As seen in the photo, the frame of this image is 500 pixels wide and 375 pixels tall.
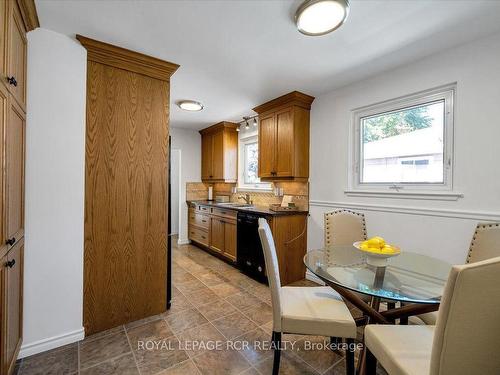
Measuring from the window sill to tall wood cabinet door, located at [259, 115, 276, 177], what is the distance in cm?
113

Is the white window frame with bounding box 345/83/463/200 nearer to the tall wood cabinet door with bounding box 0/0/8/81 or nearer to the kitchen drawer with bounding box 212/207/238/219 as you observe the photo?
the kitchen drawer with bounding box 212/207/238/219

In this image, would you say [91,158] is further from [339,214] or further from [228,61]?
[339,214]

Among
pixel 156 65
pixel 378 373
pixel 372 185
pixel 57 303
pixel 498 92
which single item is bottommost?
pixel 378 373

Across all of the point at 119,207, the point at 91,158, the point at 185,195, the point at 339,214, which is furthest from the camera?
the point at 185,195

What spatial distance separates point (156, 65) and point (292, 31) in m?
1.28

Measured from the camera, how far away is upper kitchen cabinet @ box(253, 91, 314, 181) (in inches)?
124

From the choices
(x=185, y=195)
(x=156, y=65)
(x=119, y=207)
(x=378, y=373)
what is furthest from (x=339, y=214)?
(x=185, y=195)

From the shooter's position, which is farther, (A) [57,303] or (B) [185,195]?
(B) [185,195]

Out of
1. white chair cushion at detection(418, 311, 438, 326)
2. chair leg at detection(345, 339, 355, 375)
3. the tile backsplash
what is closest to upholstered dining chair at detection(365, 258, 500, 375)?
chair leg at detection(345, 339, 355, 375)

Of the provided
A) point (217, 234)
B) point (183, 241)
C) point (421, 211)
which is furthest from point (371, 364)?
point (183, 241)

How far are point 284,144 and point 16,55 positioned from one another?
263 centimetres

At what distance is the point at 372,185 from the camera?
2.68 metres

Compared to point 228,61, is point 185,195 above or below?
below

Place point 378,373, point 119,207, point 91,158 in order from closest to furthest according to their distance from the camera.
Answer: point 378,373, point 91,158, point 119,207
